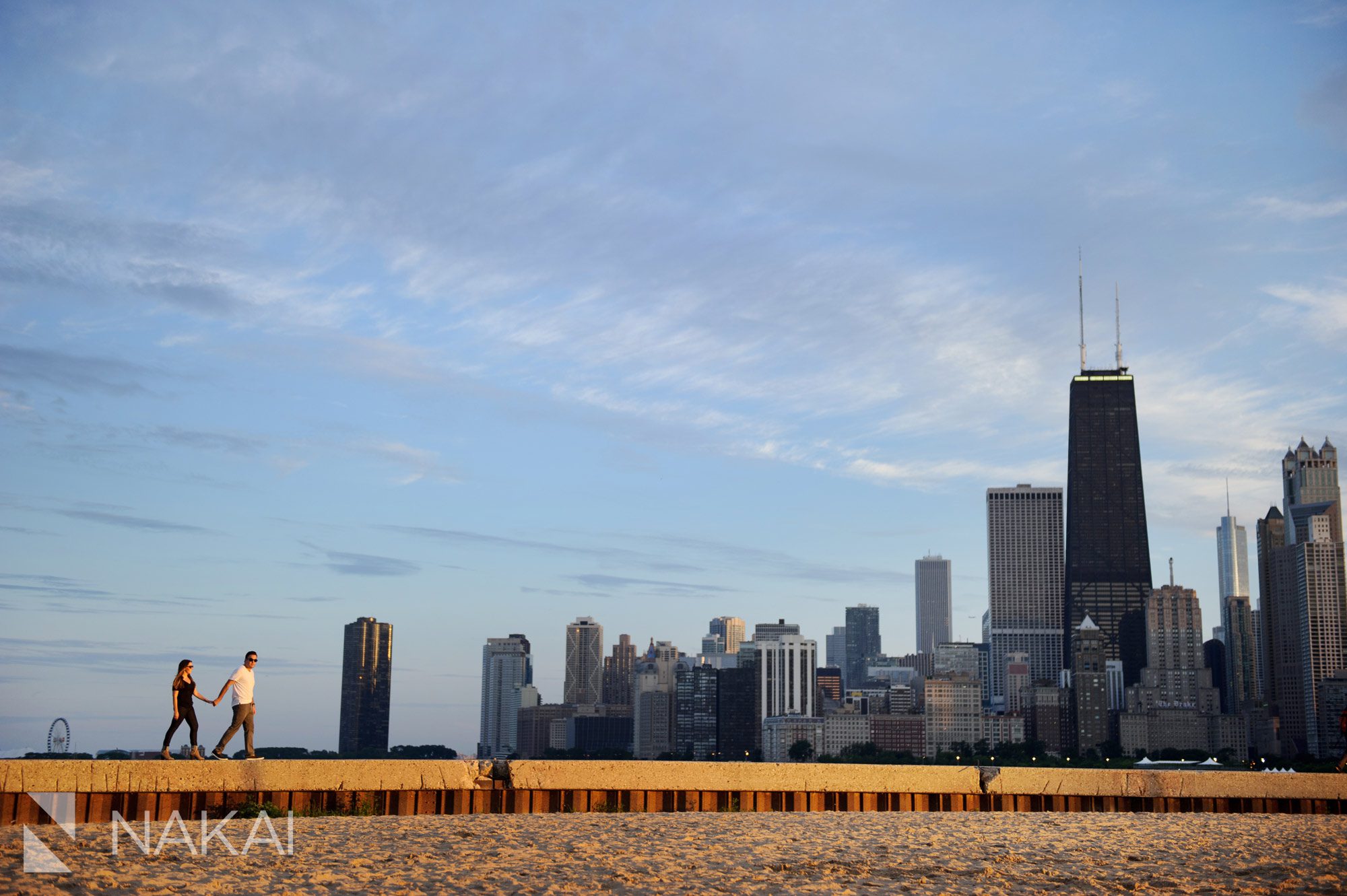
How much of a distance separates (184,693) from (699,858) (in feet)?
29.6

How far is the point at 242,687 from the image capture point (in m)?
20.1

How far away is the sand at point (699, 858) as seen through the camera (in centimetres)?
1280

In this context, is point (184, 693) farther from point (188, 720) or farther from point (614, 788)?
point (614, 788)

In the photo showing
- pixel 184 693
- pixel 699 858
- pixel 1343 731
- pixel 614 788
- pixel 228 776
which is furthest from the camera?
pixel 1343 731

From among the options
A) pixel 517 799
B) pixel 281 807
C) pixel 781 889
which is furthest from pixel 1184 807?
pixel 281 807

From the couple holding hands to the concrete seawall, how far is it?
1.90 metres

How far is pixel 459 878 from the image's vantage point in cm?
1306

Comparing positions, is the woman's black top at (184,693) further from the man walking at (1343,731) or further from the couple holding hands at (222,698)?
the man walking at (1343,731)

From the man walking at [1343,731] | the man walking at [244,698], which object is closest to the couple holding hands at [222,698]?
the man walking at [244,698]

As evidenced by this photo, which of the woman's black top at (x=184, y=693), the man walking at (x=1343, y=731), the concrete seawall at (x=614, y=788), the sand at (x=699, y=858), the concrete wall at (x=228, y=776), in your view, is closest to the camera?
the sand at (x=699, y=858)

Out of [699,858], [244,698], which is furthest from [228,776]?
[699,858]

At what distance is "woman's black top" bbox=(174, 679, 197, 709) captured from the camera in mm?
19812

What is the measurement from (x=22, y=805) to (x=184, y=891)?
19.2 feet

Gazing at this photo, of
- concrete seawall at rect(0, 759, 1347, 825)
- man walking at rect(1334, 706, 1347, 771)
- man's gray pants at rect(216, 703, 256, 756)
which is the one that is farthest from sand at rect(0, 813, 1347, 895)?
man walking at rect(1334, 706, 1347, 771)
